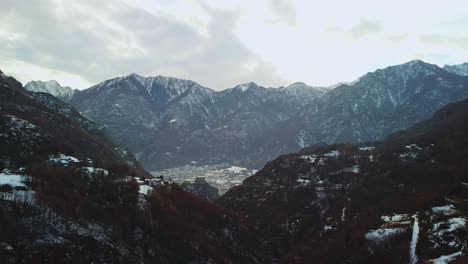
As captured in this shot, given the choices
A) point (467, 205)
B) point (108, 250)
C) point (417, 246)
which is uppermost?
point (467, 205)

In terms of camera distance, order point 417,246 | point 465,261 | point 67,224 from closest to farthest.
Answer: point 465,261, point 417,246, point 67,224

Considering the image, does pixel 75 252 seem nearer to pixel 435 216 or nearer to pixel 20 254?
pixel 20 254

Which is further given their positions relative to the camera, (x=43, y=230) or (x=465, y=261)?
(x=43, y=230)

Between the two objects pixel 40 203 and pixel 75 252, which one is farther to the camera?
pixel 40 203

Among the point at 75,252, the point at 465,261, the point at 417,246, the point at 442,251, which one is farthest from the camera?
the point at 75,252

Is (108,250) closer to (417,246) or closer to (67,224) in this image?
(67,224)

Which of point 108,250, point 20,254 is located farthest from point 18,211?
point 108,250

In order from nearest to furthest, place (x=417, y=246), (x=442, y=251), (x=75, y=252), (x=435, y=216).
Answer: (x=442, y=251)
(x=417, y=246)
(x=435, y=216)
(x=75, y=252)

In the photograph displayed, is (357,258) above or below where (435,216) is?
below

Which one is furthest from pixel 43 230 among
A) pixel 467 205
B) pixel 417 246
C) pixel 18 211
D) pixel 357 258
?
pixel 467 205
